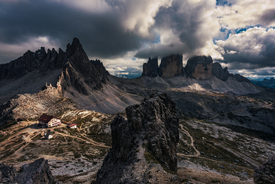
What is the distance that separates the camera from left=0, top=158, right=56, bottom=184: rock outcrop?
26.5 m

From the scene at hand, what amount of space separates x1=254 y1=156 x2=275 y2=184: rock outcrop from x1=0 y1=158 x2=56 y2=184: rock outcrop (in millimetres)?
44783

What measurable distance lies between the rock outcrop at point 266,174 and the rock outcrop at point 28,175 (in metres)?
44.8

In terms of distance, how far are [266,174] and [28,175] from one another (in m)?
49.4

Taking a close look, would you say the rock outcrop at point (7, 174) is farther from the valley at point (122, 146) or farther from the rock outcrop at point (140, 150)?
the rock outcrop at point (140, 150)

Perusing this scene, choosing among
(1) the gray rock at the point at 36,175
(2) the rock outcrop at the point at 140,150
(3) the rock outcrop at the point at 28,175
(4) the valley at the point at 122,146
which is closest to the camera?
(2) the rock outcrop at the point at 140,150

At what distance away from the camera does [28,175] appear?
27781mm

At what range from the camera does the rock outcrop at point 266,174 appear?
915 inches

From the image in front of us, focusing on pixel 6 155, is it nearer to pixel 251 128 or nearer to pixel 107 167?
pixel 107 167

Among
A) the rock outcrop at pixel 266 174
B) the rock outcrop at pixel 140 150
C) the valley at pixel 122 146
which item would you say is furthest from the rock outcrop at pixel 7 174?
the rock outcrop at pixel 266 174

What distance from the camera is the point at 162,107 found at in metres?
41.1

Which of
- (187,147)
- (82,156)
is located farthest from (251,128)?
(82,156)

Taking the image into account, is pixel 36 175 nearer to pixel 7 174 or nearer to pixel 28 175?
pixel 28 175

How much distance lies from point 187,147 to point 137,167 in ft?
267

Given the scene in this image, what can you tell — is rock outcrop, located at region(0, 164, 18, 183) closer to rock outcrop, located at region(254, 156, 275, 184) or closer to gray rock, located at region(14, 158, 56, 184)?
gray rock, located at region(14, 158, 56, 184)
